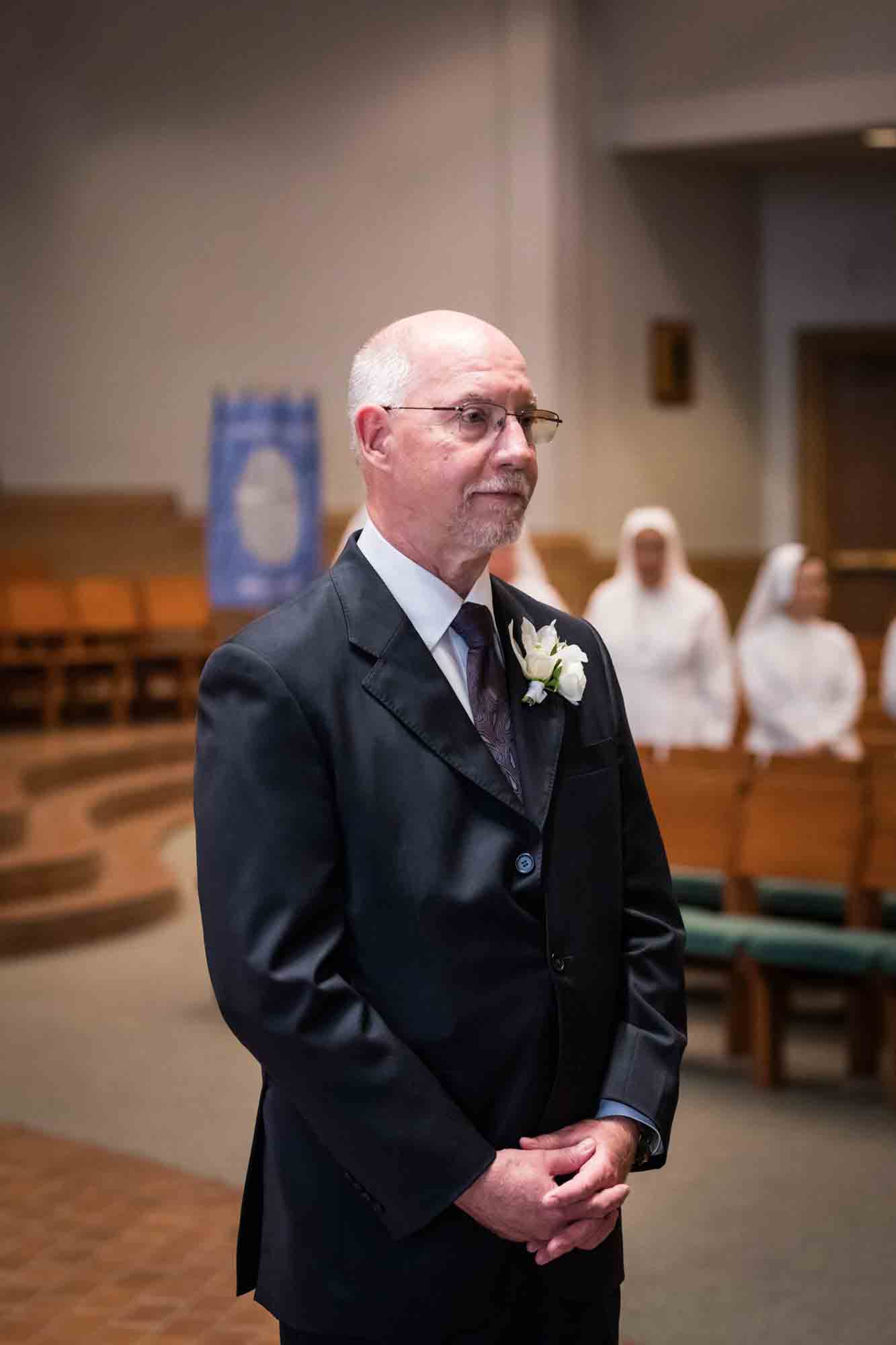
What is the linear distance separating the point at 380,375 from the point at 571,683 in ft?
1.27

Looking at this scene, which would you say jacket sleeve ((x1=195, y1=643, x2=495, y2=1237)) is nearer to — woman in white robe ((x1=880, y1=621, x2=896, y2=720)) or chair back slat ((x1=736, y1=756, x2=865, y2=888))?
chair back slat ((x1=736, y1=756, x2=865, y2=888))

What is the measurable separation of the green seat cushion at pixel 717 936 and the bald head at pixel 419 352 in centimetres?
313

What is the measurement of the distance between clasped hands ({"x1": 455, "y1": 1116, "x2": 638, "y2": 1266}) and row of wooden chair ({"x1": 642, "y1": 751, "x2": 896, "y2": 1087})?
9.28 feet

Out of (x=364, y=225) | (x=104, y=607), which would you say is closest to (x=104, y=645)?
(x=104, y=607)

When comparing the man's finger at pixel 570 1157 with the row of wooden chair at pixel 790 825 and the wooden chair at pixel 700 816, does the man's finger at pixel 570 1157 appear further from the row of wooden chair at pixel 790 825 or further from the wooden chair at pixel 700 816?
the wooden chair at pixel 700 816

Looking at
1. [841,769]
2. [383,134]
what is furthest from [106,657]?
[841,769]

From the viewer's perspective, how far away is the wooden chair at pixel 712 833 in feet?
16.2

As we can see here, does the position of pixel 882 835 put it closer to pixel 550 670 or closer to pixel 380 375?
pixel 550 670

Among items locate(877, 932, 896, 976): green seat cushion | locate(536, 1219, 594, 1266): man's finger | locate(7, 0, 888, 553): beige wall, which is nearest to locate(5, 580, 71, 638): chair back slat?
locate(7, 0, 888, 553): beige wall

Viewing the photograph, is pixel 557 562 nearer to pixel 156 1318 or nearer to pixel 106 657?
pixel 106 657

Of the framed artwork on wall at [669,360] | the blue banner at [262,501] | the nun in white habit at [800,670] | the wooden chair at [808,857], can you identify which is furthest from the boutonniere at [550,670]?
the framed artwork on wall at [669,360]

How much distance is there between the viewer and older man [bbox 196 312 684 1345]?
163cm

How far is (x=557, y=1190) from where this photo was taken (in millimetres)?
1652

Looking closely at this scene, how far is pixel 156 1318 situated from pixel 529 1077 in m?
1.77
